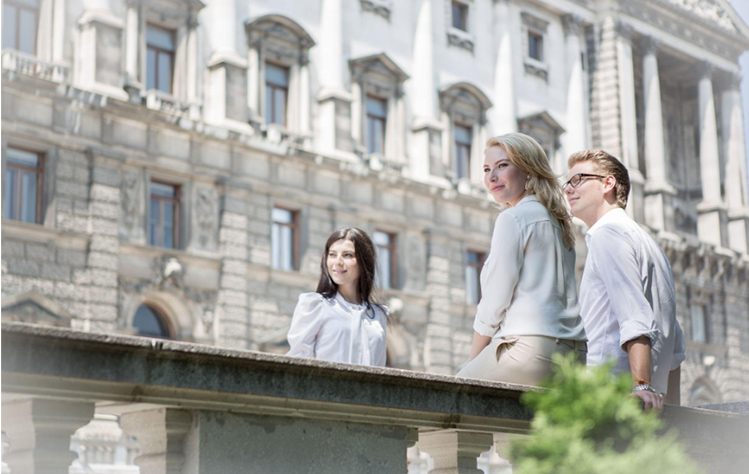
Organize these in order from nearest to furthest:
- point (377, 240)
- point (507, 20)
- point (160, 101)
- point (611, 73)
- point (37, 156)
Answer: point (37, 156)
point (160, 101)
point (377, 240)
point (507, 20)
point (611, 73)

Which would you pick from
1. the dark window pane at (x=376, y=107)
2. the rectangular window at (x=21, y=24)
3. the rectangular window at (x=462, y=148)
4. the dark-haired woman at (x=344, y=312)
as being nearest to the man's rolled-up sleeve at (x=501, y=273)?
the dark-haired woman at (x=344, y=312)

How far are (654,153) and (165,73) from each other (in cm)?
1755

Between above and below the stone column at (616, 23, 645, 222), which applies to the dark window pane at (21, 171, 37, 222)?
below

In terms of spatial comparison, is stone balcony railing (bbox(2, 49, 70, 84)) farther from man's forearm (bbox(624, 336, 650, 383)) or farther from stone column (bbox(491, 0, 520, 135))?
man's forearm (bbox(624, 336, 650, 383))

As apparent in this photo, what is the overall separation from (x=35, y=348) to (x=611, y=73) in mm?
32109

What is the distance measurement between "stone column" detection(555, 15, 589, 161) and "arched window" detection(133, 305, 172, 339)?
45.9ft

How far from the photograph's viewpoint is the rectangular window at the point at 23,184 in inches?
758

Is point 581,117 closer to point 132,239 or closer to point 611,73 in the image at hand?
point 611,73

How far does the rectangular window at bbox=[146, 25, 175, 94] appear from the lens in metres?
22.0

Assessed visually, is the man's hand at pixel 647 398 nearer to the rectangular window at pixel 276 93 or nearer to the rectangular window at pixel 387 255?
the rectangular window at pixel 276 93

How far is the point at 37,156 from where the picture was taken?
1983cm

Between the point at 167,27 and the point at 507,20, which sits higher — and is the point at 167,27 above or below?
below

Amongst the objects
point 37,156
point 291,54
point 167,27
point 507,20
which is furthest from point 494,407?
point 507,20

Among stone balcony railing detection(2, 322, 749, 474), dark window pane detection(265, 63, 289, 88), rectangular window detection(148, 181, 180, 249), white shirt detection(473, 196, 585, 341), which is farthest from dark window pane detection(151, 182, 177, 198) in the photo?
stone balcony railing detection(2, 322, 749, 474)
